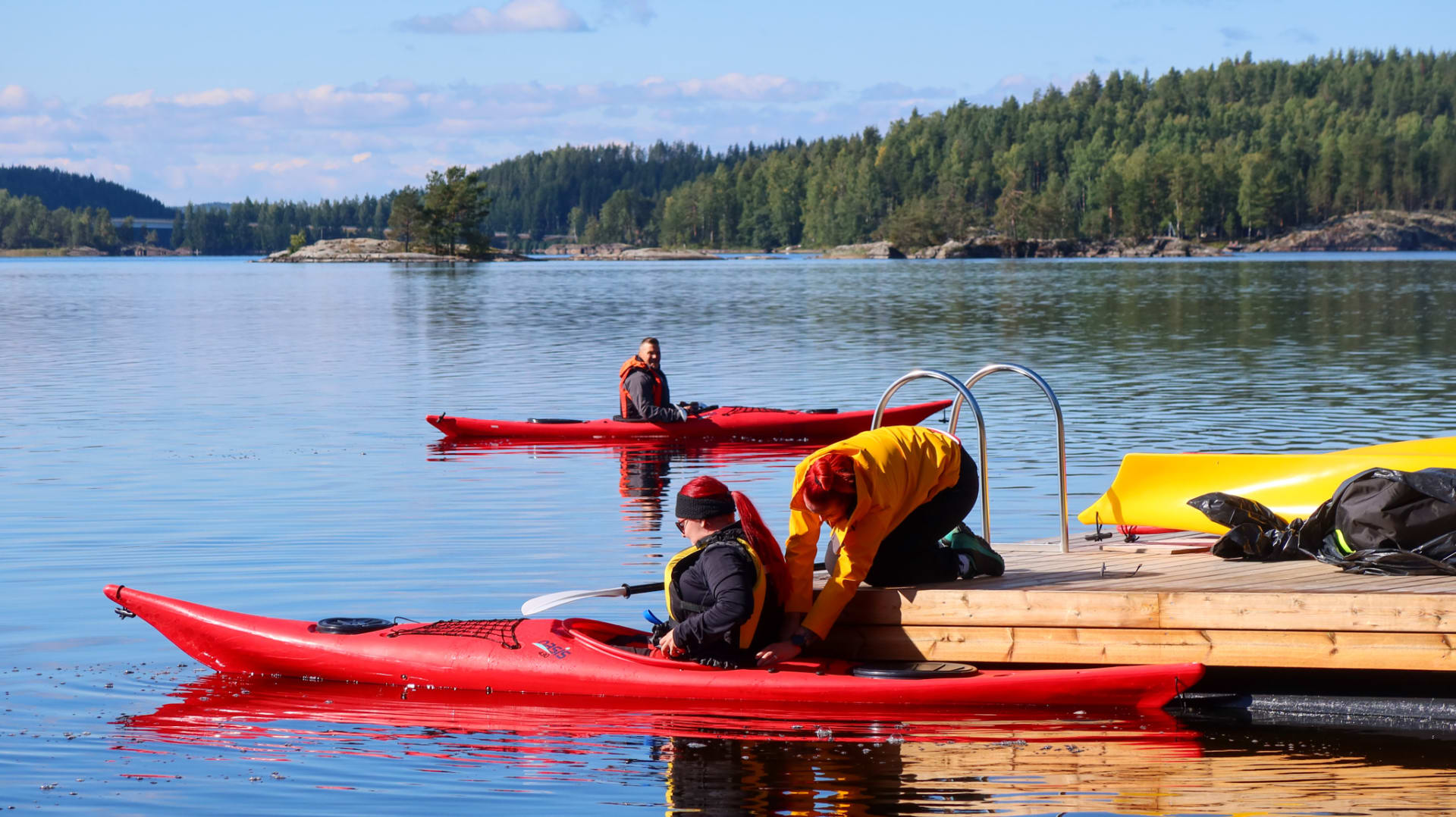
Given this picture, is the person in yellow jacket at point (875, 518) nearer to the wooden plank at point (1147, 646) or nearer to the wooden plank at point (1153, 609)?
the wooden plank at point (1153, 609)

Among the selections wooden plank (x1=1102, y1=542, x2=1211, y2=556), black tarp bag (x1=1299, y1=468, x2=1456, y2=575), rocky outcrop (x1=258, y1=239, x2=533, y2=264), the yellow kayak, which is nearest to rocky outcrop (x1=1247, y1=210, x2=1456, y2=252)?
rocky outcrop (x1=258, y1=239, x2=533, y2=264)

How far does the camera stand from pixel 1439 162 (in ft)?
640

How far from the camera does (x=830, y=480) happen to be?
7.65 meters

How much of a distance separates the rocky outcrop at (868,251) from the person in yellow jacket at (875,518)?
570 ft

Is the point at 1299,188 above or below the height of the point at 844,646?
above

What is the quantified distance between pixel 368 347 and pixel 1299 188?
16960 cm

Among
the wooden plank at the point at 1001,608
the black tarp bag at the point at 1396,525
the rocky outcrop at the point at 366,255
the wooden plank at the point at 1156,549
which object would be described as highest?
the rocky outcrop at the point at 366,255

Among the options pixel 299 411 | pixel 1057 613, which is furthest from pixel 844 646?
pixel 299 411

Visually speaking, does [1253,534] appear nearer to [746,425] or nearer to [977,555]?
[977,555]

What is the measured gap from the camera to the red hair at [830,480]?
25.1ft

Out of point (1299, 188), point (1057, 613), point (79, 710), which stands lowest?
point (79, 710)

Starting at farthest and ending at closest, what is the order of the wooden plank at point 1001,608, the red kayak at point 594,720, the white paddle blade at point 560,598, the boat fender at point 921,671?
1. the white paddle blade at point 560,598
2. the boat fender at point 921,671
3. the wooden plank at point 1001,608
4. the red kayak at point 594,720

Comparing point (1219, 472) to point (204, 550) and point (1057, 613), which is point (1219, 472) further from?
point (204, 550)

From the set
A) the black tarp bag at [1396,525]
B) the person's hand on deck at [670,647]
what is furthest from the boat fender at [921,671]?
the black tarp bag at [1396,525]
